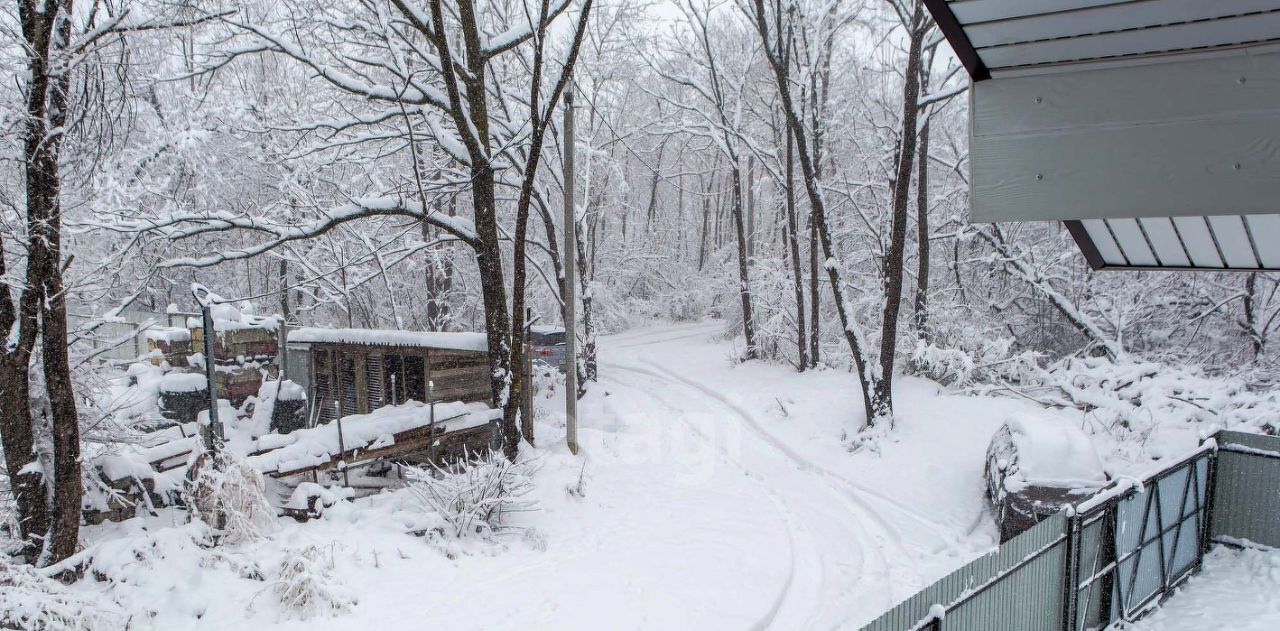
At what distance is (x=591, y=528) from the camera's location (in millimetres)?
8180

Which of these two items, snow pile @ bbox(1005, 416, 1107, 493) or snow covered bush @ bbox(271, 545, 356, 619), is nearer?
snow covered bush @ bbox(271, 545, 356, 619)

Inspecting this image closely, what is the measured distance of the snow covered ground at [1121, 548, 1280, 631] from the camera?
654 centimetres

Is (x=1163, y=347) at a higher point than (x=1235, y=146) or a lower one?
lower

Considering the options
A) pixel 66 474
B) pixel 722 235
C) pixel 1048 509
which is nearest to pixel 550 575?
pixel 66 474

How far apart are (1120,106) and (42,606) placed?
674 centimetres

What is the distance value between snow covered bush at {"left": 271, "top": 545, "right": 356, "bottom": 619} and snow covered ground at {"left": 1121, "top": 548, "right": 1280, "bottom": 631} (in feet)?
23.7

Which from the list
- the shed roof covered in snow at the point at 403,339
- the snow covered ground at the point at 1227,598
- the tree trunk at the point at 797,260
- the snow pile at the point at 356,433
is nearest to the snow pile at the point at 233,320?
the shed roof covered in snow at the point at 403,339

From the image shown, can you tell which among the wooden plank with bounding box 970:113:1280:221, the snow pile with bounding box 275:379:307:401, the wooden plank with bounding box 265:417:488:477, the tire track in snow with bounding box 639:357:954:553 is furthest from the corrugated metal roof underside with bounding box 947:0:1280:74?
the snow pile with bounding box 275:379:307:401

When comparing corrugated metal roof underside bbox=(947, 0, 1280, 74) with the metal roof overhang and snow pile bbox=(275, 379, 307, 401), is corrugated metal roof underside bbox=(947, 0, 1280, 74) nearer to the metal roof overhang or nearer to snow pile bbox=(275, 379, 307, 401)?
the metal roof overhang

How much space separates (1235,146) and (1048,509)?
20.1ft

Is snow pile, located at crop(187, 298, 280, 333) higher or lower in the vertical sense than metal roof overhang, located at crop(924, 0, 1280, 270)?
lower

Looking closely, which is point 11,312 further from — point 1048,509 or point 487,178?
point 1048,509

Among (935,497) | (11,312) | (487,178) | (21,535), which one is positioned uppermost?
(487,178)

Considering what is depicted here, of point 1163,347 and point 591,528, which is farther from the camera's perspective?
point 1163,347
